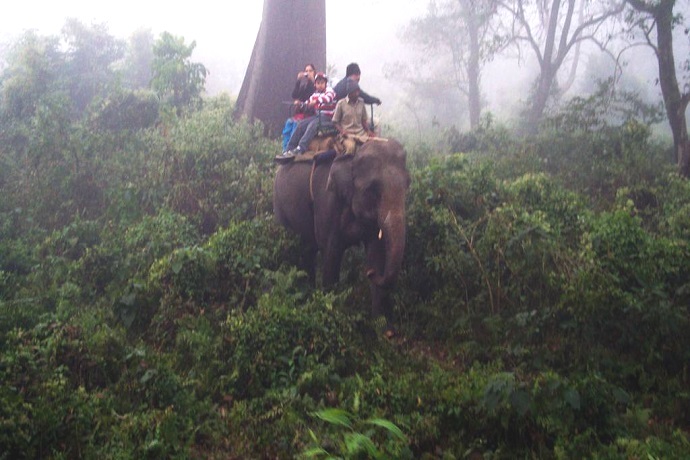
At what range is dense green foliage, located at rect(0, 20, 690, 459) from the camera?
4.58m

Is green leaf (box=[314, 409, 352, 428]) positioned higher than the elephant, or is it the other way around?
the elephant

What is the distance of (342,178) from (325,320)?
70.5 inches

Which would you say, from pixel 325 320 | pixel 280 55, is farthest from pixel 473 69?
pixel 325 320

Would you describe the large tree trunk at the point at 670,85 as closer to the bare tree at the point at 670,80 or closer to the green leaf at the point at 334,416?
the bare tree at the point at 670,80

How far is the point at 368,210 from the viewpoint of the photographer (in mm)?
6996

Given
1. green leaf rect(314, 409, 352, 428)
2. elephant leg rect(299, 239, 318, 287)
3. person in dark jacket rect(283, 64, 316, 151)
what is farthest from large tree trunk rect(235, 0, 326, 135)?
green leaf rect(314, 409, 352, 428)

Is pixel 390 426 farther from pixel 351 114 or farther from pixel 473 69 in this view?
pixel 473 69

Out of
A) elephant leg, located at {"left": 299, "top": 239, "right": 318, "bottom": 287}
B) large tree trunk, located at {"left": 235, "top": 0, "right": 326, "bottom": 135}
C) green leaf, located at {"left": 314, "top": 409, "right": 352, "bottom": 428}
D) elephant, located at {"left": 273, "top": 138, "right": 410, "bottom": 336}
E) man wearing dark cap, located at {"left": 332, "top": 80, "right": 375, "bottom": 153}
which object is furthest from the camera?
large tree trunk, located at {"left": 235, "top": 0, "right": 326, "bottom": 135}

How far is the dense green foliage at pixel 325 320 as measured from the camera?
458 centimetres

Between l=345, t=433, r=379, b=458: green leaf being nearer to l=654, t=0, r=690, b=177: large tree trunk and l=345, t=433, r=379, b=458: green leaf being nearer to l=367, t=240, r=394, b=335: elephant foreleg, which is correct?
l=367, t=240, r=394, b=335: elephant foreleg

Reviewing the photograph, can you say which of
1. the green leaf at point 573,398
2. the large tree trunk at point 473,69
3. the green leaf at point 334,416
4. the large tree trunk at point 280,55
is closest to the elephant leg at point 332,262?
the green leaf at point 334,416

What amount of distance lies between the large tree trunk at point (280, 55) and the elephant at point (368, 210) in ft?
18.7

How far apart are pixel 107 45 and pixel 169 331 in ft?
47.1

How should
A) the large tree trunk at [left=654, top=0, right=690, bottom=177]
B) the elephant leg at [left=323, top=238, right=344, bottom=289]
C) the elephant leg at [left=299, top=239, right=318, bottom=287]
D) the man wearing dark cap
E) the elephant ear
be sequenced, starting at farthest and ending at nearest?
the large tree trunk at [left=654, top=0, right=690, bottom=177]
the elephant leg at [left=299, top=239, right=318, bottom=287]
the man wearing dark cap
the elephant leg at [left=323, top=238, right=344, bottom=289]
the elephant ear
